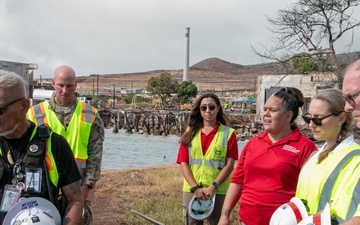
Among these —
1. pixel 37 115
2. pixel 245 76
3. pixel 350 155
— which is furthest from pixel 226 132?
pixel 245 76

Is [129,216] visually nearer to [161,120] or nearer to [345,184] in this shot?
[345,184]

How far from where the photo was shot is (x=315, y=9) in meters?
15.4

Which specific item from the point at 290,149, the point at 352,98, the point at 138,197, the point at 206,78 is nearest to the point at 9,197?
the point at 352,98

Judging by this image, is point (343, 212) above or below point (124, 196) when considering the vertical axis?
above

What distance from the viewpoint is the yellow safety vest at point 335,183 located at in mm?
2500

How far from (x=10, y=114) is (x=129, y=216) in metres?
6.16

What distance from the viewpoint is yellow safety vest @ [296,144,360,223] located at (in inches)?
98.4

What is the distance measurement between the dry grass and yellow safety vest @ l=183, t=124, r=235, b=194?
2.60m

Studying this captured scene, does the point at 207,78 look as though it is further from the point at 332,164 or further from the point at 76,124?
the point at 332,164

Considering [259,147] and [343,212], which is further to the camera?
[259,147]

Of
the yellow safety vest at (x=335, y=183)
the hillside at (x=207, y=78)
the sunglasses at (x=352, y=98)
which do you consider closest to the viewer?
the sunglasses at (x=352, y=98)

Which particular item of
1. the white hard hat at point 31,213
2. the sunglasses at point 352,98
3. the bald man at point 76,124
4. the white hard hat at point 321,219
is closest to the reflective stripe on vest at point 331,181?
the white hard hat at point 321,219

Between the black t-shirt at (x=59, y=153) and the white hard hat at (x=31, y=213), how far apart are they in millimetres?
232

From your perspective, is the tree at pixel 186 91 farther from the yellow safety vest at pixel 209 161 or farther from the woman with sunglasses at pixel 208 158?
the yellow safety vest at pixel 209 161
